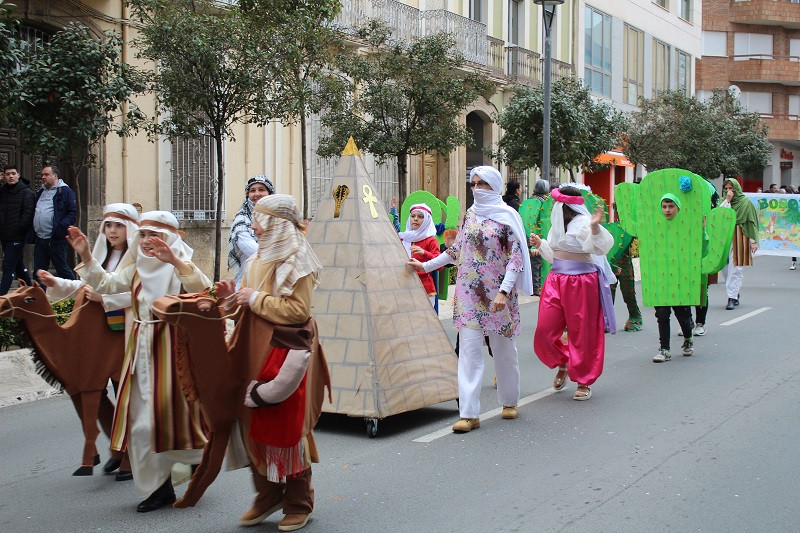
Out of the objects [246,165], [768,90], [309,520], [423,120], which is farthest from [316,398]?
[768,90]

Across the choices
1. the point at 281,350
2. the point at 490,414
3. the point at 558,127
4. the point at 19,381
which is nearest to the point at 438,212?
the point at 490,414

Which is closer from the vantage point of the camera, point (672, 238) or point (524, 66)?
point (672, 238)

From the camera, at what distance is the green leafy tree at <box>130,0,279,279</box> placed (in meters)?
Result: 13.8

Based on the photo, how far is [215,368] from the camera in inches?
187

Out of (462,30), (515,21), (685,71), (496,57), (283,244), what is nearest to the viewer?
(283,244)

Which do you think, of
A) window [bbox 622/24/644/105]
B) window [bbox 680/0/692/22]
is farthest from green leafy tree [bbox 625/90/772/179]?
window [bbox 680/0/692/22]

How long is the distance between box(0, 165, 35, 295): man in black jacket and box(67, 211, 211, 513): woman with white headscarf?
26.0 feet

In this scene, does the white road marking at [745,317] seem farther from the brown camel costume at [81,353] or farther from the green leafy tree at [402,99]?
the brown camel costume at [81,353]

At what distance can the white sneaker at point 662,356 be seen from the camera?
10.4 metres

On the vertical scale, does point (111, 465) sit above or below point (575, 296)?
below

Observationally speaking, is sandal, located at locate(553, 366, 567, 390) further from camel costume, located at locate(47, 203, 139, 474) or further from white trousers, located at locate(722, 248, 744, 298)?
white trousers, located at locate(722, 248, 744, 298)

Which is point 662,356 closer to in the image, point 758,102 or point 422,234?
point 422,234

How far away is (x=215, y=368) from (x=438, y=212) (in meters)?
9.66

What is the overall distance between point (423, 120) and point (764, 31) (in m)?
40.2
